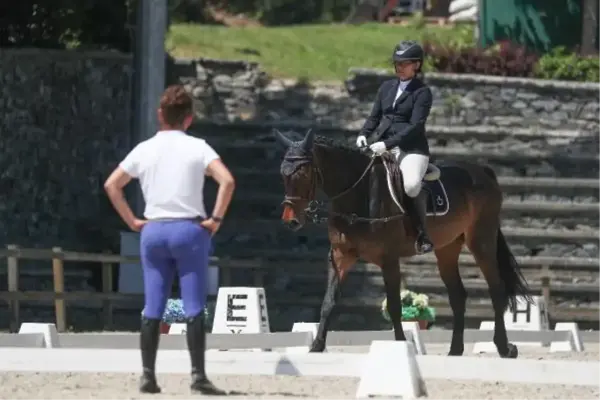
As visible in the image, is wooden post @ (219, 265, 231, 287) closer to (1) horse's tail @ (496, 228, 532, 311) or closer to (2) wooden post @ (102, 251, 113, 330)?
(2) wooden post @ (102, 251, 113, 330)

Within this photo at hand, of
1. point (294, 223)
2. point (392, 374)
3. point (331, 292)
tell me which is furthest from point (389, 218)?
point (392, 374)

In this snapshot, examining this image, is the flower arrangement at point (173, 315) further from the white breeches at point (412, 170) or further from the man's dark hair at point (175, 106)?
the man's dark hair at point (175, 106)

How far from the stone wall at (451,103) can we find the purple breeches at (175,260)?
1612 centimetres

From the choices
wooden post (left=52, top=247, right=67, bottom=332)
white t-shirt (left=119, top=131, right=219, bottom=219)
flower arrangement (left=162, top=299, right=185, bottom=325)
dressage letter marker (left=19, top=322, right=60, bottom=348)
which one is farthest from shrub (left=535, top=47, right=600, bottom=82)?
white t-shirt (left=119, top=131, right=219, bottom=219)

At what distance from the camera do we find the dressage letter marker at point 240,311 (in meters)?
14.5

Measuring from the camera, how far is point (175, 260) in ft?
30.5

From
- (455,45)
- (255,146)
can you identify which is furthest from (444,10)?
(255,146)

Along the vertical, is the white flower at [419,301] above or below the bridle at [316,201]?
below

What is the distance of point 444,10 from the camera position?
122 ft

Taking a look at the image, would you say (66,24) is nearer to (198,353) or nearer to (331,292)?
(331,292)

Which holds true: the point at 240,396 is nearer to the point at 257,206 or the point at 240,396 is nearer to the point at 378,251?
the point at 378,251

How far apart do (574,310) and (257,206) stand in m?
4.78

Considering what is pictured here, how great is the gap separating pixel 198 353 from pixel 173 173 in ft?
3.24

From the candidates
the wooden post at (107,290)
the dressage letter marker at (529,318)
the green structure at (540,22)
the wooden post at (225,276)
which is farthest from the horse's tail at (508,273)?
the green structure at (540,22)
